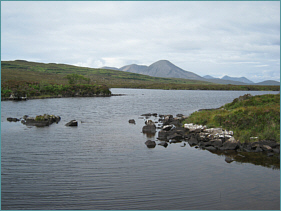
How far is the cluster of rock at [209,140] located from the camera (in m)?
22.5

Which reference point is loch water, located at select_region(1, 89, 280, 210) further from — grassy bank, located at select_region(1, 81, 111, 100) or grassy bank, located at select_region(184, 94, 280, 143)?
grassy bank, located at select_region(1, 81, 111, 100)

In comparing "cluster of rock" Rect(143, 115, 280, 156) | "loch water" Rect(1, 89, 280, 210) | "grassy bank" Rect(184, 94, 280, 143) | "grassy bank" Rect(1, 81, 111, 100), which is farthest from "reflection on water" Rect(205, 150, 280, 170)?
"grassy bank" Rect(1, 81, 111, 100)

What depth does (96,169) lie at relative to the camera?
17750 mm

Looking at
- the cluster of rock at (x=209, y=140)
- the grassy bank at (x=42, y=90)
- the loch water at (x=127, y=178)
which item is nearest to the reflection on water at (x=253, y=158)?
the loch water at (x=127, y=178)

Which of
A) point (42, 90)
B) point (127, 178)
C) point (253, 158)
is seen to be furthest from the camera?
point (42, 90)

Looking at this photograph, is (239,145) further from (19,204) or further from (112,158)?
(19,204)

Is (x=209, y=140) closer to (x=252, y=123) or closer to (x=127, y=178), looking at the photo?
(x=252, y=123)

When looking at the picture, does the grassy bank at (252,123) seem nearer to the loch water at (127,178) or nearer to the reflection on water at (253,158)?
the reflection on water at (253,158)

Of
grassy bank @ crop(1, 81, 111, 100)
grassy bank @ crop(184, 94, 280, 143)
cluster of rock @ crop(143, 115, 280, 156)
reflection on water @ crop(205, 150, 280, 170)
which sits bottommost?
reflection on water @ crop(205, 150, 280, 170)

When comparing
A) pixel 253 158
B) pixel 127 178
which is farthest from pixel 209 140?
pixel 127 178

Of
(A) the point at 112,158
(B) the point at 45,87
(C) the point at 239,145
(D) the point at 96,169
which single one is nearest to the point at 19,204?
(D) the point at 96,169

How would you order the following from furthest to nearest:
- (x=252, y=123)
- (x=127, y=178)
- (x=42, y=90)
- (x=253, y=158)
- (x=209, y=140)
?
(x=42, y=90) < (x=252, y=123) < (x=209, y=140) < (x=253, y=158) < (x=127, y=178)

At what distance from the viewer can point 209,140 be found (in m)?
25.1

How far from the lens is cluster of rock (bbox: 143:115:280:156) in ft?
73.8
